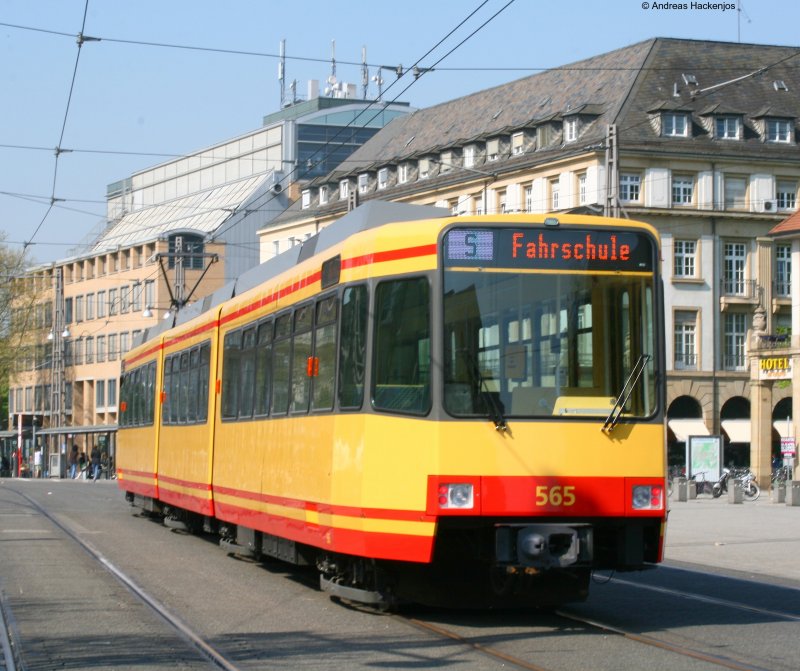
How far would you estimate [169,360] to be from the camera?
76.0 ft

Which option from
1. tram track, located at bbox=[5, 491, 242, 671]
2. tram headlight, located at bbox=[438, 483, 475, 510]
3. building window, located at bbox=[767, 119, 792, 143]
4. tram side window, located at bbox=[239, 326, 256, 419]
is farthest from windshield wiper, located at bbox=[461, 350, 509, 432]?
building window, located at bbox=[767, 119, 792, 143]

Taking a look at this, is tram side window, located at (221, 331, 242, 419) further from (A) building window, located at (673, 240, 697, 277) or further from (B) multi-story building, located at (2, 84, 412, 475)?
(B) multi-story building, located at (2, 84, 412, 475)

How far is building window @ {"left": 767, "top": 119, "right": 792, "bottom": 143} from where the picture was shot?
64125 millimetres

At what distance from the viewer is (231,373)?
1748 centimetres

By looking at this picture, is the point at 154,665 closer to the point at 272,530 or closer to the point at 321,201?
the point at 272,530

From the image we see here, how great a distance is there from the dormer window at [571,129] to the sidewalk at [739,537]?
2749 cm

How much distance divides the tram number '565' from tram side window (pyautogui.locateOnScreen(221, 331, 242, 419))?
6169mm

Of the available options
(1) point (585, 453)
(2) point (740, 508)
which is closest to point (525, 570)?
(1) point (585, 453)

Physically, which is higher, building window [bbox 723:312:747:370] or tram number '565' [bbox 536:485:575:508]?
building window [bbox 723:312:747:370]

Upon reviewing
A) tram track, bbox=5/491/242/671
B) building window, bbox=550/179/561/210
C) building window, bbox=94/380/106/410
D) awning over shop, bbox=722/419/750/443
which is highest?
building window, bbox=550/179/561/210

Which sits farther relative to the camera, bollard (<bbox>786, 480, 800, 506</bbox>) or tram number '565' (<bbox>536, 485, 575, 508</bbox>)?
bollard (<bbox>786, 480, 800, 506</bbox>)

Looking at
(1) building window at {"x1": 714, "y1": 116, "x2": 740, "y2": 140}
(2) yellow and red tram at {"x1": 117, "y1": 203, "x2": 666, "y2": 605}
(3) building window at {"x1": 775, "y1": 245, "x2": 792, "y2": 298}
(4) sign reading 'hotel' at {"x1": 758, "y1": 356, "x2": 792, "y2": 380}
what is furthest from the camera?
(3) building window at {"x1": 775, "y1": 245, "x2": 792, "y2": 298}

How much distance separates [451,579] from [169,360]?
11.6m

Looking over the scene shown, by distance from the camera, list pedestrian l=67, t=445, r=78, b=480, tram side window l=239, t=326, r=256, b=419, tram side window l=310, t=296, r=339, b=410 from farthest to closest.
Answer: pedestrian l=67, t=445, r=78, b=480 → tram side window l=239, t=326, r=256, b=419 → tram side window l=310, t=296, r=339, b=410
